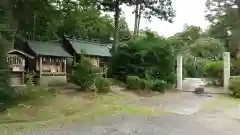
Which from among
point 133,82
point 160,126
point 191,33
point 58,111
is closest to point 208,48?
point 191,33

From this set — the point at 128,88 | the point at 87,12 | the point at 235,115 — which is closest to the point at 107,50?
the point at 87,12

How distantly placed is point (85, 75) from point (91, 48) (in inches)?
383

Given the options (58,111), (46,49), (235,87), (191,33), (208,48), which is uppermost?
(191,33)

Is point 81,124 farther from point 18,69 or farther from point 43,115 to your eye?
point 18,69

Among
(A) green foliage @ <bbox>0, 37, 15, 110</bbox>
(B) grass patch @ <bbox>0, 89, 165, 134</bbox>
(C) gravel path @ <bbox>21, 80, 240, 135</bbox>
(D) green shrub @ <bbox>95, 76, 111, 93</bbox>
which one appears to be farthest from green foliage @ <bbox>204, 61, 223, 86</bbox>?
(A) green foliage @ <bbox>0, 37, 15, 110</bbox>

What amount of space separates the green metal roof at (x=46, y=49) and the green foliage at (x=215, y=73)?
36.4 ft

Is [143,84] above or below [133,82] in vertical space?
below

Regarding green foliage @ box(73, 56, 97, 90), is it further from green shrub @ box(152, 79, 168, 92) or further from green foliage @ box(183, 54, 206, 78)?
green foliage @ box(183, 54, 206, 78)

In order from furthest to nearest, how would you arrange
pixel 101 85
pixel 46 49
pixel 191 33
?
pixel 191 33 < pixel 46 49 < pixel 101 85

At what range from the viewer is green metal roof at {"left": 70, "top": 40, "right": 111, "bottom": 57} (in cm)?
2471

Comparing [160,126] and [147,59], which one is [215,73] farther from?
[160,126]

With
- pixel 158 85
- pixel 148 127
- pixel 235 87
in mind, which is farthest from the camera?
pixel 158 85

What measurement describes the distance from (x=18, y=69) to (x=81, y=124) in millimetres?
8612

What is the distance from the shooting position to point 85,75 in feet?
54.7
